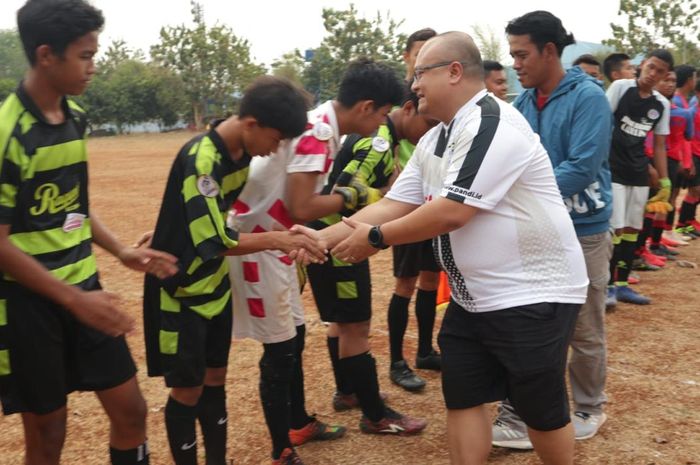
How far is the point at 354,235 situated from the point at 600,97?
66.3 inches

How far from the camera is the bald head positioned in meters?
2.98

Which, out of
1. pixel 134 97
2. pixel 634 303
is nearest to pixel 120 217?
pixel 634 303

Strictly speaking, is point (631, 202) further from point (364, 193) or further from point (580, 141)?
point (364, 193)

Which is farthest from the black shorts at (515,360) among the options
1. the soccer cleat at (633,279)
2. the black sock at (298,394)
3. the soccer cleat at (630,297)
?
the soccer cleat at (633,279)

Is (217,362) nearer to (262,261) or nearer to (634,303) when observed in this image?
(262,261)

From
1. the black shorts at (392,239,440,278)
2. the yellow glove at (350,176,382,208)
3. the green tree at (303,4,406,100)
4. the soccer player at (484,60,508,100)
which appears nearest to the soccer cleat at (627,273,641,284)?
the soccer player at (484,60,508,100)

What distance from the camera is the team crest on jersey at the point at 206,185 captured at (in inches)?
122

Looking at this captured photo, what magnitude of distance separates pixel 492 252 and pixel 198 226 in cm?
126

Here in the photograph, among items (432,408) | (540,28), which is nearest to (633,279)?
(432,408)

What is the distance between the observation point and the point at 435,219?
2.87 metres

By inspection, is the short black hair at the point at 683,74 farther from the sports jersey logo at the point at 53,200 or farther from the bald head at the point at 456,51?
the sports jersey logo at the point at 53,200

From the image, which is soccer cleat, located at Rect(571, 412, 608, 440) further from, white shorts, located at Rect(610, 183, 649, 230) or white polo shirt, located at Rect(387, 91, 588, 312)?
white shorts, located at Rect(610, 183, 649, 230)

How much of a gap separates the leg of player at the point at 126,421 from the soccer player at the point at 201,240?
0.69 feet

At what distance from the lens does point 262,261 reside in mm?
3688
